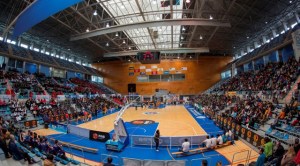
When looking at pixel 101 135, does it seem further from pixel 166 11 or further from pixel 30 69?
pixel 30 69

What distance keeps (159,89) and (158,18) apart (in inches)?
1016

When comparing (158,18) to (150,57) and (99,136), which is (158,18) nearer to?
(150,57)

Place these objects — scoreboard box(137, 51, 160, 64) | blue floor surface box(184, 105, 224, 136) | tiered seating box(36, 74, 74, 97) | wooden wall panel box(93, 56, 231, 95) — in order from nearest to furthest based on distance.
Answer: blue floor surface box(184, 105, 224, 136) → scoreboard box(137, 51, 160, 64) → tiered seating box(36, 74, 74, 97) → wooden wall panel box(93, 56, 231, 95)

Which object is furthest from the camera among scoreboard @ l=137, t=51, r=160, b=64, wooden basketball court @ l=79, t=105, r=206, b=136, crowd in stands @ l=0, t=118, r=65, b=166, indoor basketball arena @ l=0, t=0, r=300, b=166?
scoreboard @ l=137, t=51, r=160, b=64

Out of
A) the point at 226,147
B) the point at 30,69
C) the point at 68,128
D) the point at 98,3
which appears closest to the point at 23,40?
the point at 30,69

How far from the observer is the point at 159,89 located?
156 feet

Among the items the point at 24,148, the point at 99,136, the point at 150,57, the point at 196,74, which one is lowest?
the point at 99,136

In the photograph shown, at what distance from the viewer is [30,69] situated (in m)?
30.9

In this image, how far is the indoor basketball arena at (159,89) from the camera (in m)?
9.12

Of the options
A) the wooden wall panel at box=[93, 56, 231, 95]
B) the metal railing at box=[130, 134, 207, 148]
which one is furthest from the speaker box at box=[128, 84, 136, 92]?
the metal railing at box=[130, 134, 207, 148]

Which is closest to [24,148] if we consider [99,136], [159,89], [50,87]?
[99,136]

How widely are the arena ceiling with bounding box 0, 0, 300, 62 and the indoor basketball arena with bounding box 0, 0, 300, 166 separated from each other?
148 millimetres

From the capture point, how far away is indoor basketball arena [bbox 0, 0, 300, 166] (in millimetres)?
9125

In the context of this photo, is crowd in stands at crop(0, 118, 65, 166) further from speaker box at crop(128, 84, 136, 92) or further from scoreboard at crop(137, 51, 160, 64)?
speaker box at crop(128, 84, 136, 92)
